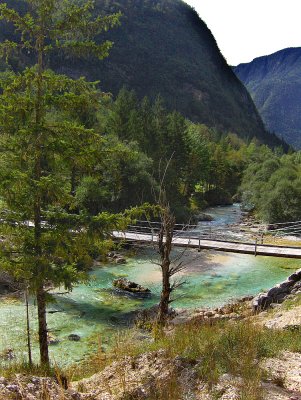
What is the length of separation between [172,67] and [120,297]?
139 metres

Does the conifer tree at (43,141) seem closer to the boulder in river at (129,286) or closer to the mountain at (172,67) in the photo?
the boulder in river at (129,286)

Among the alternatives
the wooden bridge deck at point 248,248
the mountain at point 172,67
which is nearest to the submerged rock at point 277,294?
the wooden bridge deck at point 248,248

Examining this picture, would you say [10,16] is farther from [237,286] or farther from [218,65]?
[218,65]

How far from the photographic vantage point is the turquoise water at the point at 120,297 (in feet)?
43.8

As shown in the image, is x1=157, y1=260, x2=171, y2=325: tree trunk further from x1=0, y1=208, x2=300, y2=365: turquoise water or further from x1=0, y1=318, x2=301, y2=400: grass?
x1=0, y1=318, x2=301, y2=400: grass

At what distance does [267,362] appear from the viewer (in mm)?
6113

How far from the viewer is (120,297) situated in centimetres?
1814

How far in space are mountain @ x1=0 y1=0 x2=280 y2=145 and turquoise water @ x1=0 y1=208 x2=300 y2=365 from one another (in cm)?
9854

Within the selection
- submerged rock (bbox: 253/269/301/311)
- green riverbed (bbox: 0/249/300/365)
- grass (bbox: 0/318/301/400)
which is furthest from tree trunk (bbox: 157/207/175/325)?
submerged rock (bbox: 253/269/301/311)

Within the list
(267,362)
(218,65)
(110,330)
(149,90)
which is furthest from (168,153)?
(218,65)

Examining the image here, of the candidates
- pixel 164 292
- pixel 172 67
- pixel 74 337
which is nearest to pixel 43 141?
pixel 164 292

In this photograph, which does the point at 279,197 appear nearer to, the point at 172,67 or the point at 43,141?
the point at 43,141

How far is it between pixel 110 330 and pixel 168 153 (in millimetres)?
30859

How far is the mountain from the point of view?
12450 cm
